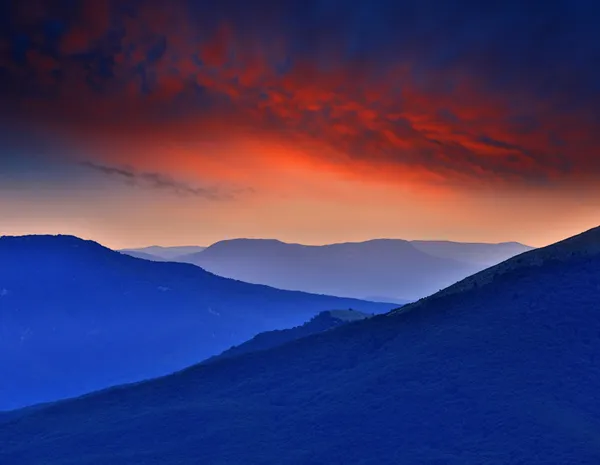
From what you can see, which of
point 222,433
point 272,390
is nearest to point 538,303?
point 272,390

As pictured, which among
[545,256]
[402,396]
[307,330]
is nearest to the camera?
[402,396]

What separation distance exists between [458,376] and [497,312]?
41.9 feet

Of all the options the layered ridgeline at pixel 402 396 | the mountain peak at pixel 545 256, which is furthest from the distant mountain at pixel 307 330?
the mountain peak at pixel 545 256

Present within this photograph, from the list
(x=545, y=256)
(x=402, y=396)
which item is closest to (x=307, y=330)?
(x=545, y=256)

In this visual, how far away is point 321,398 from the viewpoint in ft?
258

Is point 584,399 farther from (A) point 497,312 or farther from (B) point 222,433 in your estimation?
(B) point 222,433

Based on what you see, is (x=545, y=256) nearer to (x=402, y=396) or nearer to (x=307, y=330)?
(x=402, y=396)

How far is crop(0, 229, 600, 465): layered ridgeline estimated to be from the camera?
209 ft

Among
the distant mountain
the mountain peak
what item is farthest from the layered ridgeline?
the distant mountain

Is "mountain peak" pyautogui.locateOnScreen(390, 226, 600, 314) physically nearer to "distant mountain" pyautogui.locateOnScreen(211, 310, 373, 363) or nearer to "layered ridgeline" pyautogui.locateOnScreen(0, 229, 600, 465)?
"layered ridgeline" pyautogui.locateOnScreen(0, 229, 600, 465)

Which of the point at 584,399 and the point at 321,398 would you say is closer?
the point at 584,399

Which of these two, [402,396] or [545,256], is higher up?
[545,256]

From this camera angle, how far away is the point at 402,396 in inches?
2881

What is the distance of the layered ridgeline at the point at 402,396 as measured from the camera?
209 feet
